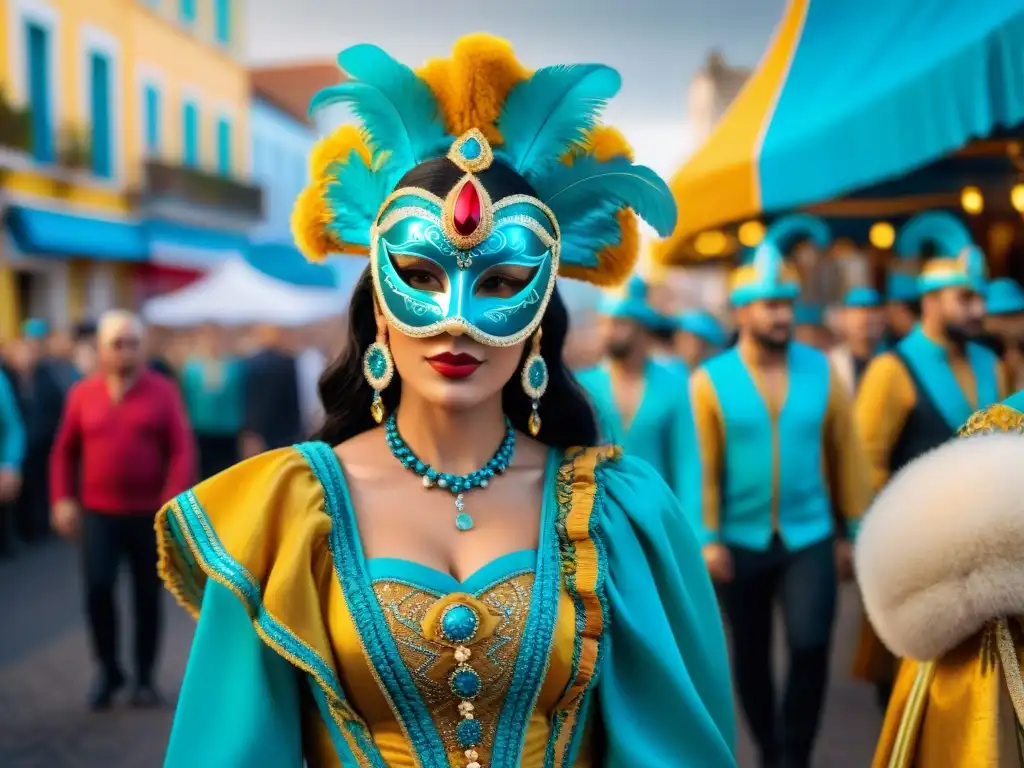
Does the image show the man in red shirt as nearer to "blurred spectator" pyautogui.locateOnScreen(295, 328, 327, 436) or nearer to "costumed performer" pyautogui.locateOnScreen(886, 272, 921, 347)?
"blurred spectator" pyautogui.locateOnScreen(295, 328, 327, 436)

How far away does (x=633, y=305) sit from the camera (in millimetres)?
6703

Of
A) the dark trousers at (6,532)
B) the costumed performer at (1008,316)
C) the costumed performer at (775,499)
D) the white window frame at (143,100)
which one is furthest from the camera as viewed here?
the white window frame at (143,100)

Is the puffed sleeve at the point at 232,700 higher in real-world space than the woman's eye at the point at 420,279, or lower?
lower

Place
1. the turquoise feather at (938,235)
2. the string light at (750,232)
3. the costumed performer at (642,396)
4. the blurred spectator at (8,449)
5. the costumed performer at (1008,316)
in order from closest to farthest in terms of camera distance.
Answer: the costumed performer at (642,396)
the turquoise feather at (938,235)
the costumed performer at (1008,316)
the blurred spectator at (8,449)
the string light at (750,232)

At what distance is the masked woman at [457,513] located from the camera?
252 centimetres

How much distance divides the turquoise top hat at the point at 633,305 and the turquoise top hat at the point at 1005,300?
2746 millimetres

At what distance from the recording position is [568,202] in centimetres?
292

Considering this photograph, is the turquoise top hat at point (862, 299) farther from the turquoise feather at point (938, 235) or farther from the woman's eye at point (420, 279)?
the woman's eye at point (420, 279)

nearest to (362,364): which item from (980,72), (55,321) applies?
(980,72)

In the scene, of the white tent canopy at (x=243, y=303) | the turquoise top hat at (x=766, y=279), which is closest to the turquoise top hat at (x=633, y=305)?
the turquoise top hat at (x=766, y=279)

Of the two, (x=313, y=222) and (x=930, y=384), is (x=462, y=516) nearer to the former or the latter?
(x=313, y=222)

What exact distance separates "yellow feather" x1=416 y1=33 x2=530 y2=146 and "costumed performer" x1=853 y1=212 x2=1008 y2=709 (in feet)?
11.9

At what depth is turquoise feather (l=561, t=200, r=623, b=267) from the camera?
9.66 ft

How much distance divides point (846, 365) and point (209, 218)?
2155 centimetres
